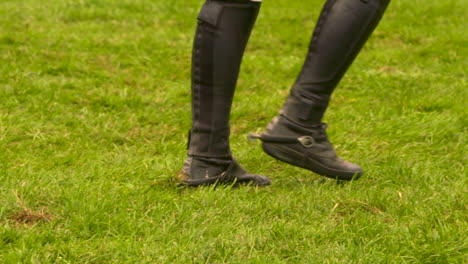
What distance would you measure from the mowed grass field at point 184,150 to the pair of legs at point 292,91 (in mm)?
107

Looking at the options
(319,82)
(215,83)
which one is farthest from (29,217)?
(319,82)

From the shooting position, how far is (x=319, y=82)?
262cm

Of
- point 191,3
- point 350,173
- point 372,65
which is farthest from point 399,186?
point 191,3

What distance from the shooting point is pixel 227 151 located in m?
2.68

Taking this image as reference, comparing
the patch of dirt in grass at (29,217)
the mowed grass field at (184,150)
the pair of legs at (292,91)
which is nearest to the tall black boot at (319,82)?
the pair of legs at (292,91)

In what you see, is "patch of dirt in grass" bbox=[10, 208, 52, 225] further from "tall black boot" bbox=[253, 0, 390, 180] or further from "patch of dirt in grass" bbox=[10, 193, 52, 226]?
"tall black boot" bbox=[253, 0, 390, 180]

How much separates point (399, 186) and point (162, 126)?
1.53m

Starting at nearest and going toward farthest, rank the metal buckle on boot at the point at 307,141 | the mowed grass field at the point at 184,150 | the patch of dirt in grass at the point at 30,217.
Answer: the mowed grass field at the point at 184,150, the patch of dirt in grass at the point at 30,217, the metal buckle on boot at the point at 307,141

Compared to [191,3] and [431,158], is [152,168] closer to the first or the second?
[431,158]

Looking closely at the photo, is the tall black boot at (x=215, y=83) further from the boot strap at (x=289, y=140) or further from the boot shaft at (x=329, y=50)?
the boot shaft at (x=329, y=50)

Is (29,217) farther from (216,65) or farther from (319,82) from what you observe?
(319,82)

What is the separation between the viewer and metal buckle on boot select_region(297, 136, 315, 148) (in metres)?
2.65

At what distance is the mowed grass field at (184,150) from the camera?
6.91 ft

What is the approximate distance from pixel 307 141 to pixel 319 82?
0.23 meters
